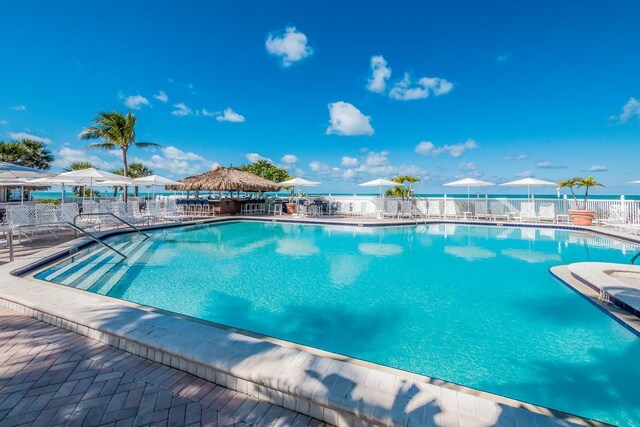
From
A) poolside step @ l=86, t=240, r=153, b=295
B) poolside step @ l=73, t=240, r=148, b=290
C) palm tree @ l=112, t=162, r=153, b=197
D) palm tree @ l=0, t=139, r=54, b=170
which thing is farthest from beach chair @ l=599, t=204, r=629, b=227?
palm tree @ l=112, t=162, r=153, b=197

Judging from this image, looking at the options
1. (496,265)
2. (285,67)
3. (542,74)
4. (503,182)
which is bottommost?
(496,265)

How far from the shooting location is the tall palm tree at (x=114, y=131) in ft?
57.6

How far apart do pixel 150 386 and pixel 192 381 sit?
264 millimetres

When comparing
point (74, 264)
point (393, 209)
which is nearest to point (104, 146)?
point (74, 264)

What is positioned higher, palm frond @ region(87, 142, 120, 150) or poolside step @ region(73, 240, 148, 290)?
palm frond @ region(87, 142, 120, 150)

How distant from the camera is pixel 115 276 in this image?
5453 millimetres

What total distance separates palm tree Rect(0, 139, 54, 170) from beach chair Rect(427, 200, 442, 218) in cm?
→ 2474

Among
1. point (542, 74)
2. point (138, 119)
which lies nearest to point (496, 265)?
point (542, 74)

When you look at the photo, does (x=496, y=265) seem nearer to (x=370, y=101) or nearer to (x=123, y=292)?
(x=123, y=292)

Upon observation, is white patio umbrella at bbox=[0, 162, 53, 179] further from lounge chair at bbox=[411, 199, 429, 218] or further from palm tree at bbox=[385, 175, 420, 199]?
lounge chair at bbox=[411, 199, 429, 218]

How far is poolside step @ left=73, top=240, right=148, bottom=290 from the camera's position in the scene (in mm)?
4911

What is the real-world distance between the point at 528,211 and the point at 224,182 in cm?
1532

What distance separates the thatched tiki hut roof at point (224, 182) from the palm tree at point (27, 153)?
10179 mm

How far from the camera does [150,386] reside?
2.00 metres
